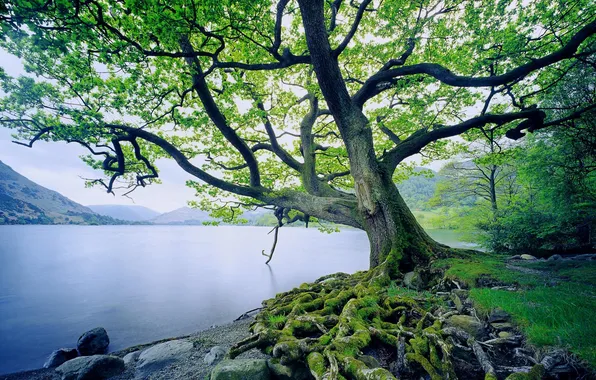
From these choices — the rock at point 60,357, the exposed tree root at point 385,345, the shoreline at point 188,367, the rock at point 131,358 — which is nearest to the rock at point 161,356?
the shoreline at point 188,367

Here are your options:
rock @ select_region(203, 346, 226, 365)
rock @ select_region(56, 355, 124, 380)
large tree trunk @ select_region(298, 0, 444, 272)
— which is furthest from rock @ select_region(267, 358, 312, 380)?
rock @ select_region(56, 355, 124, 380)

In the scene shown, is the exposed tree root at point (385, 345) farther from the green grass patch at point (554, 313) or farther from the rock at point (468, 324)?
the green grass patch at point (554, 313)

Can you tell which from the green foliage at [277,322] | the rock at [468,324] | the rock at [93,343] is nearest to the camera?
the rock at [468,324]

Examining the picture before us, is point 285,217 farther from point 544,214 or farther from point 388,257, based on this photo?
point 544,214

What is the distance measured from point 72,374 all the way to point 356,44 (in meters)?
12.3

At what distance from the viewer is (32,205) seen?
15300cm

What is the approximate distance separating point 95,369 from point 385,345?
19.4 feet

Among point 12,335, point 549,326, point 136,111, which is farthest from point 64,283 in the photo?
point 549,326

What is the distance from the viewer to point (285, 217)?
42.4 feet

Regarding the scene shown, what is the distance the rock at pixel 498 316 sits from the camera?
3.24 m

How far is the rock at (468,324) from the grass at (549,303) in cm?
35

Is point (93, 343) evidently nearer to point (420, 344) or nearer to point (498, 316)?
point (420, 344)

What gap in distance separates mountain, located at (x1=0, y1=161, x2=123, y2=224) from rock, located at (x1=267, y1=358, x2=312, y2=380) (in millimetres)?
184757

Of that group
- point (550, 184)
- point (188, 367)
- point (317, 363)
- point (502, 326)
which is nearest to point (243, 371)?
point (317, 363)
